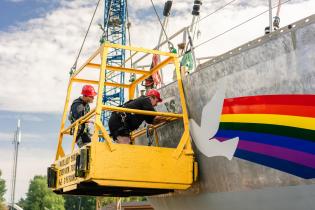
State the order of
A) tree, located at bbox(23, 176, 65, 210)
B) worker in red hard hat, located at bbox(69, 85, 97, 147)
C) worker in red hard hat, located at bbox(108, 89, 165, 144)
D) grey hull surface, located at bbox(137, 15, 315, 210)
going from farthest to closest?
1. tree, located at bbox(23, 176, 65, 210)
2. worker in red hard hat, located at bbox(69, 85, 97, 147)
3. worker in red hard hat, located at bbox(108, 89, 165, 144)
4. grey hull surface, located at bbox(137, 15, 315, 210)

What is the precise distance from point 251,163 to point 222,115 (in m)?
0.91

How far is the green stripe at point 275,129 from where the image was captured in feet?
17.7

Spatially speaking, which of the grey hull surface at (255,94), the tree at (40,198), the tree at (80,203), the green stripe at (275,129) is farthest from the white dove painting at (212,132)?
the tree at (80,203)

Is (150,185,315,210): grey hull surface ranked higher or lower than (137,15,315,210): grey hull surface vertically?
lower

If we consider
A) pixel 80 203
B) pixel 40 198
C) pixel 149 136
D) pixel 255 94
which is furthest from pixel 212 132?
pixel 80 203

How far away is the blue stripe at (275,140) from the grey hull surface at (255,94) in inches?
5.3

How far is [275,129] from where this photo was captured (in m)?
5.82

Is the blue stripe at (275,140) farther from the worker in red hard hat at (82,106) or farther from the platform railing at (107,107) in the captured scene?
the worker in red hard hat at (82,106)

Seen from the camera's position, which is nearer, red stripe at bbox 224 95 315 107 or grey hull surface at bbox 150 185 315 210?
red stripe at bbox 224 95 315 107

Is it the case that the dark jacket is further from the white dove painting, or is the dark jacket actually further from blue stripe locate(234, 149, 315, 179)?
blue stripe locate(234, 149, 315, 179)

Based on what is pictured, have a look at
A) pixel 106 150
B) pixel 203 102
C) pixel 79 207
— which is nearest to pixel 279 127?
pixel 203 102

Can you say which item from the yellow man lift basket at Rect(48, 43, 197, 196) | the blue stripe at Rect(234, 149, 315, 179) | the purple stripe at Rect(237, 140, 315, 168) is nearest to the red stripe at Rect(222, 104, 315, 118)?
the purple stripe at Rect(237, 140, 315, 168)

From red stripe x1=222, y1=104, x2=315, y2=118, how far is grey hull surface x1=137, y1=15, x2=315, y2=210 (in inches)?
6.5

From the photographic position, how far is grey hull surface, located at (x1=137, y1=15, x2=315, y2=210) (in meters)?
5.54
